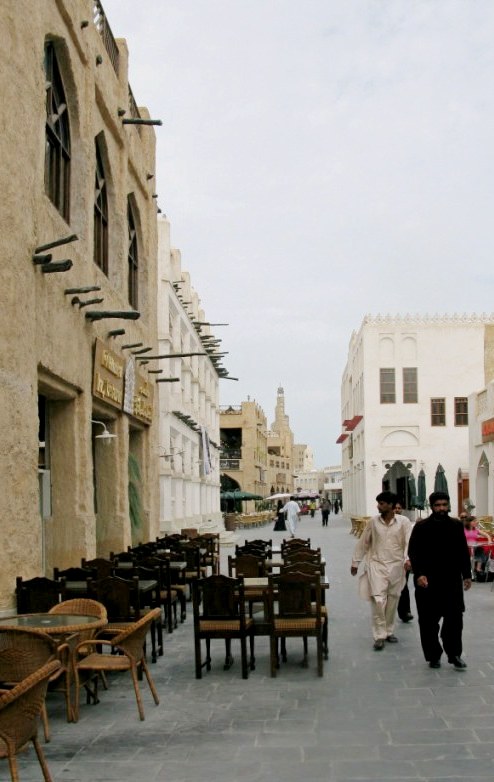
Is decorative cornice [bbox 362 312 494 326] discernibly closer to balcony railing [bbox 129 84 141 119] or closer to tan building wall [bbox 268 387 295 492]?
balcony railing [bbox 129 84 141 119]

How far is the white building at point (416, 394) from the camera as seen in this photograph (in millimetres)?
41312

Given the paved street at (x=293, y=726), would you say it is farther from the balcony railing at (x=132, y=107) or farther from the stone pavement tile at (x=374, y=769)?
the balcony railing at (x=132, y=107)

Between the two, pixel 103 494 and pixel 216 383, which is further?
pixel 216 383

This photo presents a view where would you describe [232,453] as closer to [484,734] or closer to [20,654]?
[484,734]

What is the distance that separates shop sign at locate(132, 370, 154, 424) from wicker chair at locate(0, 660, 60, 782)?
13190 millimetres

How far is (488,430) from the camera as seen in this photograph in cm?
2320

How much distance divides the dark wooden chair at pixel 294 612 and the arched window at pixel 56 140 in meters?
6.80

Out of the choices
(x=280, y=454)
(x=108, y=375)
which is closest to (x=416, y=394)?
(x=108, y=375)

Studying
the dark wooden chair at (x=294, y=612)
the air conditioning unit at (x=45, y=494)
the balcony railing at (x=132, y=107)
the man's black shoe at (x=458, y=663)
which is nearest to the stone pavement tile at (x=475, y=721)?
the man's black shoe at (x=458, y=663)

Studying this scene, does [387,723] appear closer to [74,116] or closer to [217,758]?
[217,758]

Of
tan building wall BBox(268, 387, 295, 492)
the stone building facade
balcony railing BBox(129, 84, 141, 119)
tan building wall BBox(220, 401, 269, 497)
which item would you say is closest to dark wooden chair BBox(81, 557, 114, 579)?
balcony railing BBox(129, 84, 141, 119)

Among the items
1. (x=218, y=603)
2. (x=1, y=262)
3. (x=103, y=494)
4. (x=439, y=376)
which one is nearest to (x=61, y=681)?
(x=218, y=603)

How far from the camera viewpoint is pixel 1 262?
9484 mm

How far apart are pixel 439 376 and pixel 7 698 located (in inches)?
1523
